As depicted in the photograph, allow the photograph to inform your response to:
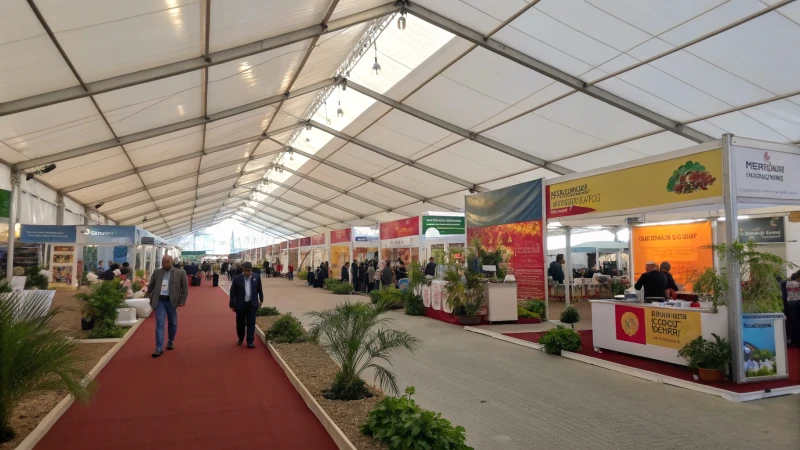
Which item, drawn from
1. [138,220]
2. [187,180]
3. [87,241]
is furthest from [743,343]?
[138,220]

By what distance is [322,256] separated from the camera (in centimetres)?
2794

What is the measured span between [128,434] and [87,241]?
39.5ft

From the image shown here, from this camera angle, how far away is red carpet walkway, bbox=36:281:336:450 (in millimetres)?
3939

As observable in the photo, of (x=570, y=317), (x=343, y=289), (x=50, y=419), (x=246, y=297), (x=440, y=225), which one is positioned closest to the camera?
(x=50, y=419)

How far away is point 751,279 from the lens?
6.04 meters

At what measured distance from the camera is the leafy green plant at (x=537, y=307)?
38.9ft

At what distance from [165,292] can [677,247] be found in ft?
38.7

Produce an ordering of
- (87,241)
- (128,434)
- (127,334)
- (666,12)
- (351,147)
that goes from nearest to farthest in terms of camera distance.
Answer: (128,434), (666,12), (127,334), (87,241), (351,147)

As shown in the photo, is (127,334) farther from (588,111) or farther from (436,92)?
(588,111)

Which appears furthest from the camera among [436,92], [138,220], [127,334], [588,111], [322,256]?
[138,220]

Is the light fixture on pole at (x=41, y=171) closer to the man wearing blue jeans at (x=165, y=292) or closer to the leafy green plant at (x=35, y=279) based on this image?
the leafy green plant at (x=35, y=279)

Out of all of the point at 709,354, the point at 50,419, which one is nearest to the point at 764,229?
the point at 709,354

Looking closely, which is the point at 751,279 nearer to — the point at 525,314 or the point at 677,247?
the point at 525,314

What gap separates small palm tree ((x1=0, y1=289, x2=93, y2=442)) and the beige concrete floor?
10.4 ft
